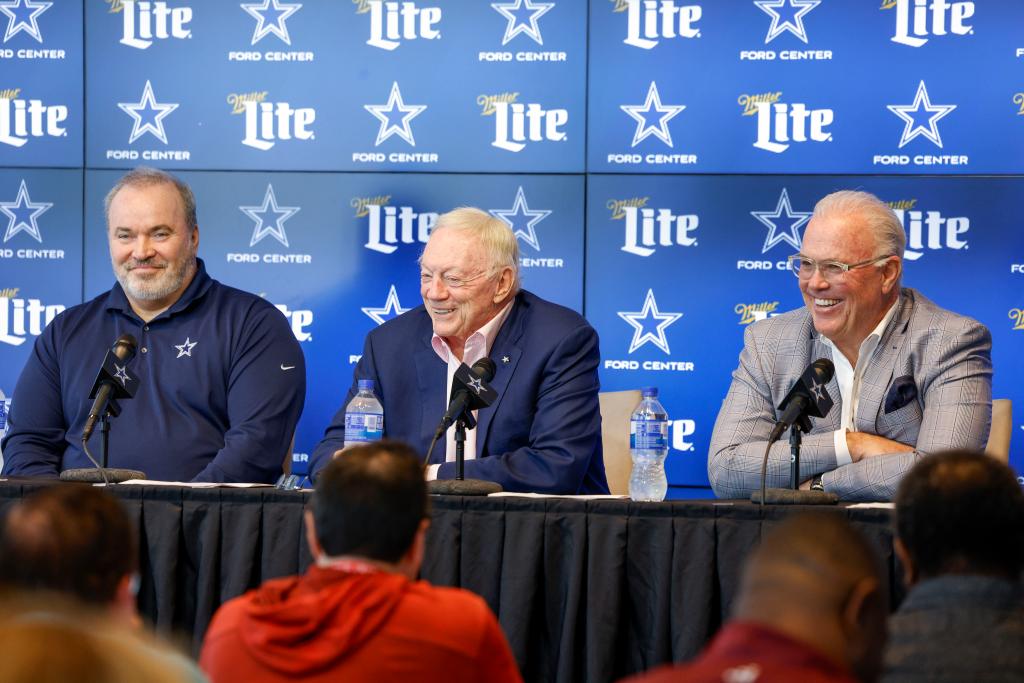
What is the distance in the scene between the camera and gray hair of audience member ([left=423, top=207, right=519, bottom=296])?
424 centimetres

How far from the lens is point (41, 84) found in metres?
6.00

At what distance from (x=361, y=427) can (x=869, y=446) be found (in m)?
1.45

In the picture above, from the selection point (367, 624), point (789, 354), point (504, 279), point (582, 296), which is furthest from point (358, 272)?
point (367, 624)

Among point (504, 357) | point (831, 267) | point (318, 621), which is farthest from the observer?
point (504, 357)

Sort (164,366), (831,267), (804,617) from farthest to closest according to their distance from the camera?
(164,366) → (831,267) → (804,617)

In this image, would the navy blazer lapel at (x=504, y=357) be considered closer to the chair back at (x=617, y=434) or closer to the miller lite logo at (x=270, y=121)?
the chair back at (x=617, y=434)

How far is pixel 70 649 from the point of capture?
1148 mm

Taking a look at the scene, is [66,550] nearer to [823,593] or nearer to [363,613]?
[363,613]

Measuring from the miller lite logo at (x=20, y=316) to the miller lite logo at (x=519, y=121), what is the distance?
2.04 m

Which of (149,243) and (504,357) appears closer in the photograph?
(504,357)

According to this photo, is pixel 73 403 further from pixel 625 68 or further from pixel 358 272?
pixel 625 68

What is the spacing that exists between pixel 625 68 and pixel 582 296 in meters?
0.96

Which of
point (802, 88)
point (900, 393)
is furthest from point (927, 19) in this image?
point (900, 393)

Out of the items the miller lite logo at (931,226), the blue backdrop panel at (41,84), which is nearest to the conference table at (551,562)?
the miller lite logo at (931,226)
